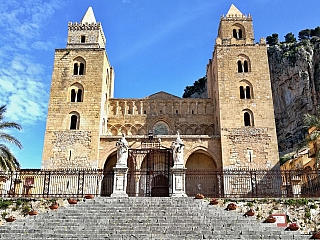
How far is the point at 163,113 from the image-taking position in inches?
1326

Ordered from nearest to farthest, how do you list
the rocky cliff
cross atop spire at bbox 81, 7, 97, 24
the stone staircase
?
the stone staircase < cross atop spire at bbox 81, 7, 97, 24 < the rocky cliff

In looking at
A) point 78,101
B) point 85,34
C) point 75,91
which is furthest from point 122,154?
point 85,34

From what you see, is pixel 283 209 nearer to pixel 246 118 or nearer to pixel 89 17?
pixel 246 118

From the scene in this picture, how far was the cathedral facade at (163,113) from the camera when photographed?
2859cm

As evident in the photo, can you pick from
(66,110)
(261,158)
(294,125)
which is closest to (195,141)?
(261,158)

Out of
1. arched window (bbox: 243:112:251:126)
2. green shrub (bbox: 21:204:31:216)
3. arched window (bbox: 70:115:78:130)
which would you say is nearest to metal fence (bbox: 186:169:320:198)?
arched window (bbox: 243:112:251:126)

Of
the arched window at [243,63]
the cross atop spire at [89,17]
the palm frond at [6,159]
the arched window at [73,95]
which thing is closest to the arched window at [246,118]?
the arched window at [243,63]

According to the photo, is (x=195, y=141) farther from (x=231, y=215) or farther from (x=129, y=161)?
(x=231, y=215)

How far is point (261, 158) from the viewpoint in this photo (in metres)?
28.4

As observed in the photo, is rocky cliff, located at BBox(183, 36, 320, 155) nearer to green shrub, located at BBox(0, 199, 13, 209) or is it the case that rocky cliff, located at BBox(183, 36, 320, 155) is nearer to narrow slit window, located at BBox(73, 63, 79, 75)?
narrow slit window, located at BBox(73, 63, 79, 75)

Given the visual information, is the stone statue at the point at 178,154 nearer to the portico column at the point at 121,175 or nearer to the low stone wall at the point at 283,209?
the low stone wall at the point at 283,209

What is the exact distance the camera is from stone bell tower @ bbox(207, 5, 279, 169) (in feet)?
93.6

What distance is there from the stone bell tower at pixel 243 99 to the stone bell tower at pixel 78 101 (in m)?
9.86

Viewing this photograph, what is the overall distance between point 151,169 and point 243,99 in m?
9.66
